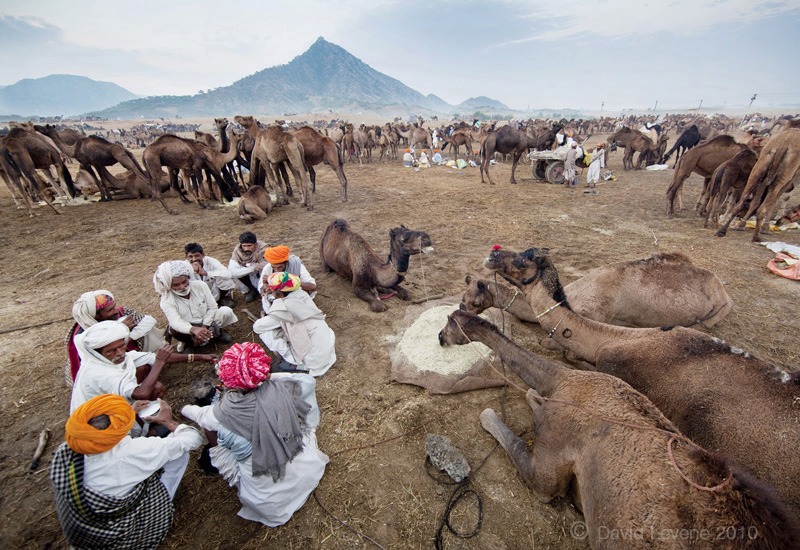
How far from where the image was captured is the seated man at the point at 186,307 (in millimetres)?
4305

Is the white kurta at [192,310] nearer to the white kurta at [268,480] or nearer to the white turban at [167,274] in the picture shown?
the white turban at [167,274]

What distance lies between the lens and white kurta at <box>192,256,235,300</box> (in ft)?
16.9

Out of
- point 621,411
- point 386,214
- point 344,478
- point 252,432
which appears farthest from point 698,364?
point 386,214

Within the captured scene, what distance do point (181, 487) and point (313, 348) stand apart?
5.96 feet

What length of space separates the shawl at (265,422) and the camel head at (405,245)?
10.9 feet

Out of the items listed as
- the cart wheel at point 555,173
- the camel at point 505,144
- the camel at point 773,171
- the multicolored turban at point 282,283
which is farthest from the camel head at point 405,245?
the cart wheel at point 555,173

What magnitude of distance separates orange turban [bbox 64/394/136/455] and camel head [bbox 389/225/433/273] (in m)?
4.06

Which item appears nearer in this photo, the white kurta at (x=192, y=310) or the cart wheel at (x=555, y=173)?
the white kurta at (x=192, y=310)

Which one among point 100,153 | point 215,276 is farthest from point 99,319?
point 100,153

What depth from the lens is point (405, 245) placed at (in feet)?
18.1

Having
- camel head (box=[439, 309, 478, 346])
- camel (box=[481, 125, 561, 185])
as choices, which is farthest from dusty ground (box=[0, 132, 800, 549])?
camel (box=[481, 125, 561, 185])

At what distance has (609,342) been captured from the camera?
3.56 metres

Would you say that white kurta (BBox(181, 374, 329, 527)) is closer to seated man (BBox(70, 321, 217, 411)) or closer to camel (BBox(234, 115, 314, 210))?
seated man (BBox(70, 321, 217, 411))

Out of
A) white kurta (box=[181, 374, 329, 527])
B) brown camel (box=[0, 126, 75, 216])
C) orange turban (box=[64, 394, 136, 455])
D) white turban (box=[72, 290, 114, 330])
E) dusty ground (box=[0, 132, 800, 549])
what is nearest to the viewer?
orange turban (box=[64, 394, 136, 455])
